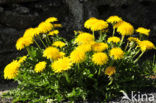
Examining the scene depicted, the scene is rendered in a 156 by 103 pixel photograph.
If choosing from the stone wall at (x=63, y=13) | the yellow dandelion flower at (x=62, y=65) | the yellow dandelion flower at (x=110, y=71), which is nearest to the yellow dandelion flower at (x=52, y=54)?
the yellow dandelion flower at (x=62, y=65)

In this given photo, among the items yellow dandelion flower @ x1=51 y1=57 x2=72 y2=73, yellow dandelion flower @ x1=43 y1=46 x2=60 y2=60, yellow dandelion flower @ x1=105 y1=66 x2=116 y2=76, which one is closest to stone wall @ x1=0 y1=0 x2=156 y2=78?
yellow dandelion flower @ x1=43 y1=46 x2=60 y2=60

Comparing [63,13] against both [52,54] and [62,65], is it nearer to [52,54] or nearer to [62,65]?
[52,54]

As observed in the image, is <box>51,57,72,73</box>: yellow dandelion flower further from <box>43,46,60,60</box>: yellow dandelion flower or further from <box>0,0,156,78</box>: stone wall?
<box>0,0,156,78</box>: stone wall

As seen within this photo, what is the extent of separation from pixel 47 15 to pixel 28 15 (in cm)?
35

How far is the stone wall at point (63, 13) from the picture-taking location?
391 cm

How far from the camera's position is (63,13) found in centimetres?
427

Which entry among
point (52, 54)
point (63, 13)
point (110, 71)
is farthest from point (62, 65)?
point (63, 13)

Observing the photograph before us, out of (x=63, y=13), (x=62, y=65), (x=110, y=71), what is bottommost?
(x=110, y=71)

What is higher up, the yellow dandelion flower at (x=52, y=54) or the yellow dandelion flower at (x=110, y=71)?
the yellow dandelion flower at (x=52, y=54)

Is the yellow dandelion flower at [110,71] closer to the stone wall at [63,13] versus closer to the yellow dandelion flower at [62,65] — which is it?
the yellow dandelion flower at [62,65]

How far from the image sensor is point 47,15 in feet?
13.6

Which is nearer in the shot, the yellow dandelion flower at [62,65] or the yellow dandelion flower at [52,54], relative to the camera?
the yellow dandelion flower at [62,65]

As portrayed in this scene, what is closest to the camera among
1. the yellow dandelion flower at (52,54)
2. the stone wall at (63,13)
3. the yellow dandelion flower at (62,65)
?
the yellow dandelion flower at (62,65)

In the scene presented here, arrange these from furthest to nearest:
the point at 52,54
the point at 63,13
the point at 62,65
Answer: the point at 63,13 → the point at 52,54 → the point at 62,65
